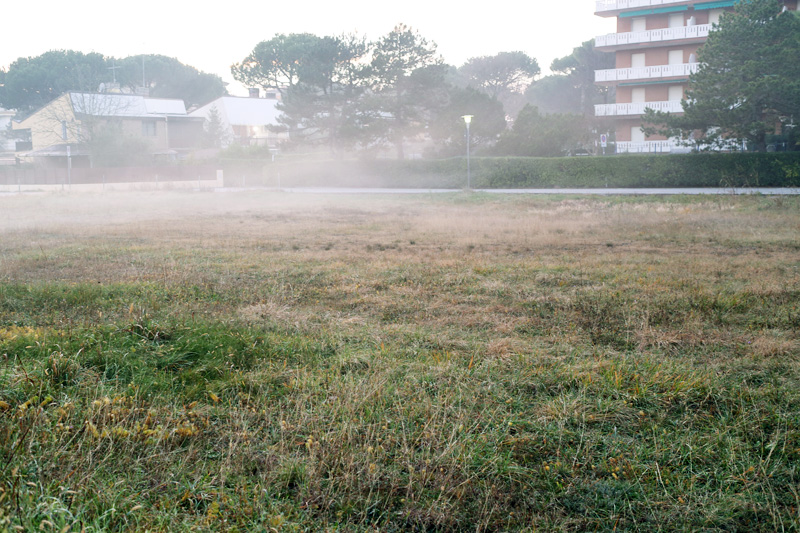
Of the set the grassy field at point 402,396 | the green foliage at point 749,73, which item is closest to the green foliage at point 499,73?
the green foliage at point 749,73

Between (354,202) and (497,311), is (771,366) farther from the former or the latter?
(354,202)

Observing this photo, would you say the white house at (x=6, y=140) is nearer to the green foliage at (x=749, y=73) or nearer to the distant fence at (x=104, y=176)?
the distant fence at (x=104, y=176)

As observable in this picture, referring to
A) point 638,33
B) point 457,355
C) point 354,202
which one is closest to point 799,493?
point 457,355

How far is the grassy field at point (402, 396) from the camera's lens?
10.2ft

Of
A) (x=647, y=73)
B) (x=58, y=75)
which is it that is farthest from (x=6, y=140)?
(x=647, y=73)

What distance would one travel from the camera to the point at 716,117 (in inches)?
1109

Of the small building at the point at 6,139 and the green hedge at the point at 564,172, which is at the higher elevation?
the small building at the point at 6,139

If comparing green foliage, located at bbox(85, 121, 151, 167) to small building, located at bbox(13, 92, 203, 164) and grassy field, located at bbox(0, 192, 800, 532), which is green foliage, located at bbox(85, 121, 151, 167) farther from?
grassy field, located at bbox(0, 192, 800, 532)

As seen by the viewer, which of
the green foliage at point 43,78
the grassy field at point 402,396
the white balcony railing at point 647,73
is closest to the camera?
the grassy field at point 402,396

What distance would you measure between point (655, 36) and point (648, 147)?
8223mm

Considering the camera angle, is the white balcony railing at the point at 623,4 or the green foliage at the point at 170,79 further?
the green foliage at the point at 170,79

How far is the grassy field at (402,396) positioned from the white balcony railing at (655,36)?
38361 mm

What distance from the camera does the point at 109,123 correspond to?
48062 mm

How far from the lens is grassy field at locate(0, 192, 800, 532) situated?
310 cm
